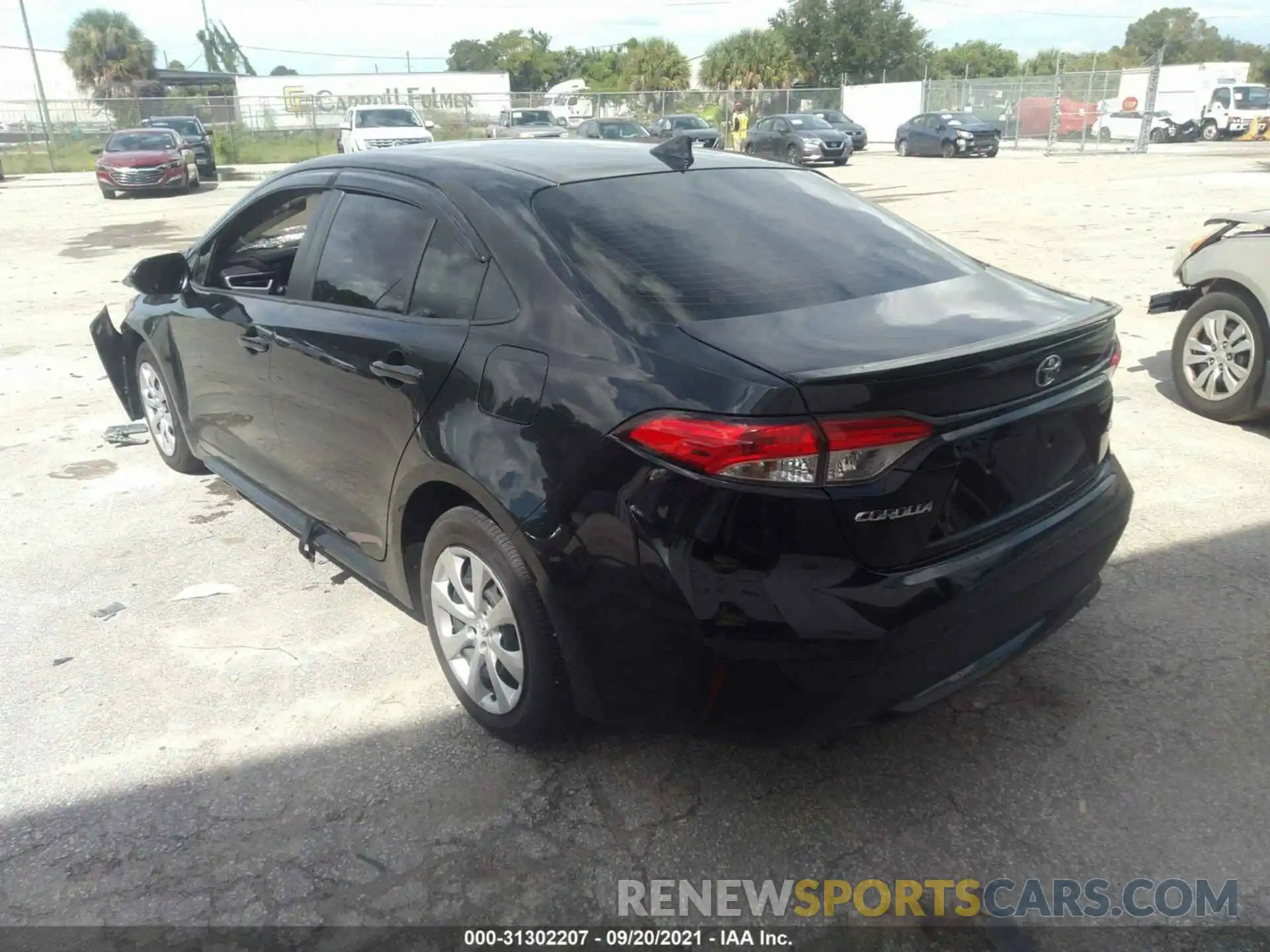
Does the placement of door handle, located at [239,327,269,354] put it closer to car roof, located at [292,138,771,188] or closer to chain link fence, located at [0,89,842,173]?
car roof, located at [292,138,771,188]

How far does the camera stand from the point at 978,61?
95250 millimetres

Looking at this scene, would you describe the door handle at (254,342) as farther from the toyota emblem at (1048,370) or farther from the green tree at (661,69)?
the green tree at (661,69)

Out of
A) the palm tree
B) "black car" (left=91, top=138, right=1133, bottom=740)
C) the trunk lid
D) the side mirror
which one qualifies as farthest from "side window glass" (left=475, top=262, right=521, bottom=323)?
the palm tree

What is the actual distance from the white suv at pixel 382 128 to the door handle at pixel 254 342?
19.8 metres

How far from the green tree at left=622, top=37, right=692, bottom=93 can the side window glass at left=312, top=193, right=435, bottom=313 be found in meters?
58.8

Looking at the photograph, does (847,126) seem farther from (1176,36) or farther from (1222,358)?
(1176,36)

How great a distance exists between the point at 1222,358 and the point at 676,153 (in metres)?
3.84

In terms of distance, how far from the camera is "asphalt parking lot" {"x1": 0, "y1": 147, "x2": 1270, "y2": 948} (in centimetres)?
252

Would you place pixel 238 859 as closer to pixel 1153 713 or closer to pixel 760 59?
pixel 1153 713

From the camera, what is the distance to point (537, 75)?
3969 inches

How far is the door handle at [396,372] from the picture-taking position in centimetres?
294

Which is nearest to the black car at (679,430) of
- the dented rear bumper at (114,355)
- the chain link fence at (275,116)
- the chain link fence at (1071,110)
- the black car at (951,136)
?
the dented rear bumper at (114,355)

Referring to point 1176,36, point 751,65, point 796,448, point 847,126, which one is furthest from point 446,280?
point 1176,36

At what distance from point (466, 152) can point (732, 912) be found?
258cm
